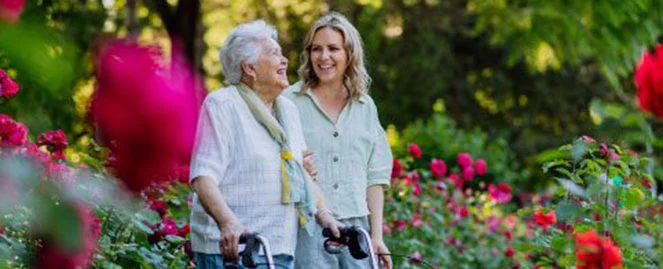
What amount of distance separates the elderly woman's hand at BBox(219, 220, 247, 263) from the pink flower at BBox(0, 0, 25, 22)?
2584mm

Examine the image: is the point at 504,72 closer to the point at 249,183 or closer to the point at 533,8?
Result: the point at 533,8

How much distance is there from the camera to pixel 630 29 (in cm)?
1163

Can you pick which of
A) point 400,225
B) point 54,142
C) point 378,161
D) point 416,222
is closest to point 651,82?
point 54,142

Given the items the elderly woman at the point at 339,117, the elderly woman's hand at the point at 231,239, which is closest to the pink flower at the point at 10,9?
the elderly woman's hand at the point at 231,239

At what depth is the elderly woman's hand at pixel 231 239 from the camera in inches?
143

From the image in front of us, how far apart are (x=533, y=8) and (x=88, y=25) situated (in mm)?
4116

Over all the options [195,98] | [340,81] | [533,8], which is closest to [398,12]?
[533,8]

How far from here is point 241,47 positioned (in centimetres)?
409

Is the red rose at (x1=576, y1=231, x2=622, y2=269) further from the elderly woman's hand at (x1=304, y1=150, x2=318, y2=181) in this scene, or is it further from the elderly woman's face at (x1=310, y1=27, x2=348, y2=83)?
the elderly woman's face at (x1=310, y1=27, x2=348, y2=83)

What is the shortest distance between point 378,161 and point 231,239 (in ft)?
4.59

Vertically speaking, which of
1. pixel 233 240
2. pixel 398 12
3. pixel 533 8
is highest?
pixel 398 12

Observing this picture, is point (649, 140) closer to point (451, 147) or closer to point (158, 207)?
point (158, 207)

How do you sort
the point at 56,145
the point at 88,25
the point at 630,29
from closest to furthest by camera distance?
1. the point at 56,145
2. the point at 88,25
3. the point at 630,29

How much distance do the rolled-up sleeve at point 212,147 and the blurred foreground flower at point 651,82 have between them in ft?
5.52
